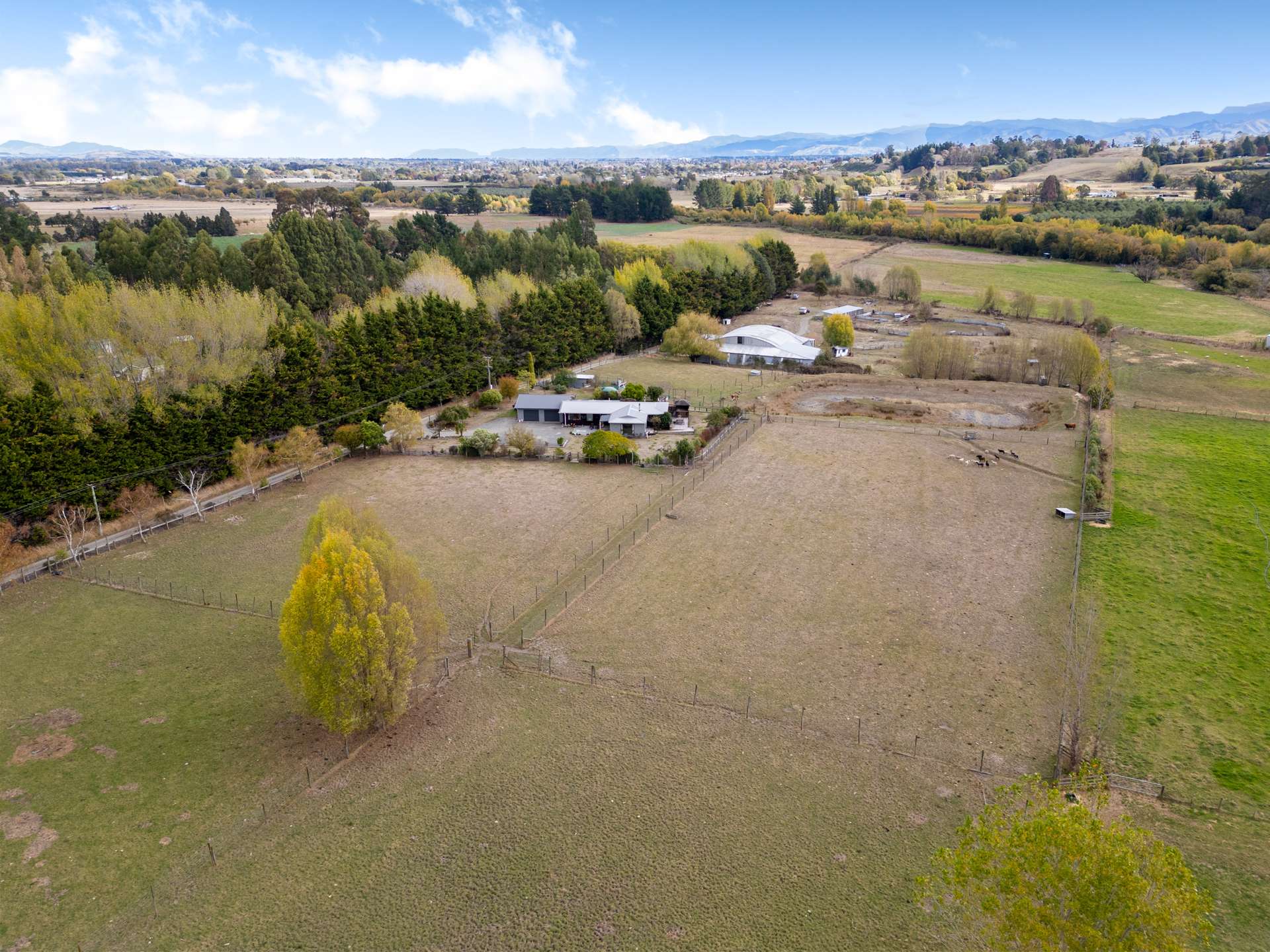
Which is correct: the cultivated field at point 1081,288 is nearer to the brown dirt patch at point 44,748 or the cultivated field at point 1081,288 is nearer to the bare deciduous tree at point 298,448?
the bare deciduous tree at point 298,448

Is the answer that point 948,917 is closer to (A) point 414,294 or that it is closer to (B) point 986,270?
(A) point 414,294

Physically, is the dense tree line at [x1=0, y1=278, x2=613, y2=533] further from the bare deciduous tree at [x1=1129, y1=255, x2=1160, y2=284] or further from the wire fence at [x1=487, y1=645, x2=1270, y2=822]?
the bare deciduous tree at [x1=1129, y1=255, x2=1160, y2=284]

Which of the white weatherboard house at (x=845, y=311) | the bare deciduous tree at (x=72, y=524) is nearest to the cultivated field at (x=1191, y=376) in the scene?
the white weatherboard house at (x=845, y=311)

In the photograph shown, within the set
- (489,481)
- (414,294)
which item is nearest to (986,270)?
(414,294)

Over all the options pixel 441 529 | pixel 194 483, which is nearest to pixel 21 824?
pixel 441 529

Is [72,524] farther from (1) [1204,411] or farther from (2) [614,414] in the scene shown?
(1) [1204,411]
